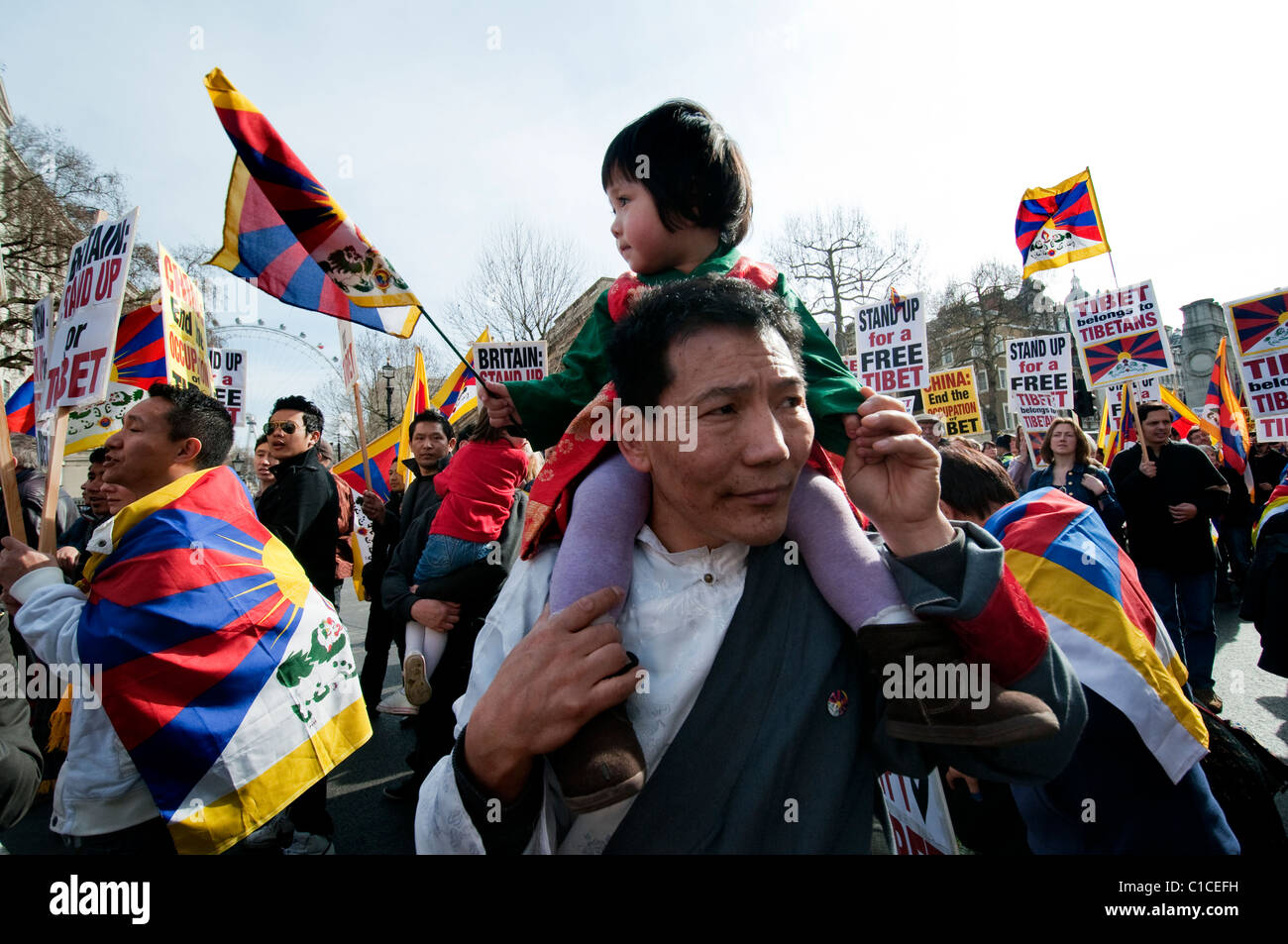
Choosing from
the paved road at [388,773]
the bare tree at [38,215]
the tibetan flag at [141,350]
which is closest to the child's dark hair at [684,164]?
the paved road at [388,773]

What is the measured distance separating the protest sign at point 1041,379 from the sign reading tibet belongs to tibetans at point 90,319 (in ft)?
31.4

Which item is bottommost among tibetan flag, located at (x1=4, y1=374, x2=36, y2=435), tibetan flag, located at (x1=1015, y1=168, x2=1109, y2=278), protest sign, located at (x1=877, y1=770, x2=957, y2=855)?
protest sign, located at (x1=877, y1=770, x2=957, y2=855)

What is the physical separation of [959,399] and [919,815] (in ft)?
34.2

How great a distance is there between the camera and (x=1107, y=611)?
2.04 meters

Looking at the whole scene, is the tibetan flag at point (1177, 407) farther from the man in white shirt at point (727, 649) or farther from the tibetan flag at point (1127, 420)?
the man in white shirt at point (727, 649)

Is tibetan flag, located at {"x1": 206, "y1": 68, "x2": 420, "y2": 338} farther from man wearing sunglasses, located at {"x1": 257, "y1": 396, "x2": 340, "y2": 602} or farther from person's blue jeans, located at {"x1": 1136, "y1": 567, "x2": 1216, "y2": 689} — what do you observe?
person's blue jeans, located at {"x1": 1136, "y1": 567, "x2": 1216, "y2": 689}

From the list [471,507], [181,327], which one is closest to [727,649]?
[471,507]

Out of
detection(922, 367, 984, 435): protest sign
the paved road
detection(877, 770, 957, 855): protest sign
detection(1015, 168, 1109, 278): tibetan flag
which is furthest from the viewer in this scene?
detection(922, 367, 984, 435): protest sign

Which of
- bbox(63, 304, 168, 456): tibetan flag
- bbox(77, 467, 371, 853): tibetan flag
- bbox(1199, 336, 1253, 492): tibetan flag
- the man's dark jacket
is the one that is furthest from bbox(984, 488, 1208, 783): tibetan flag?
bbox(1199, 336, 1253, 492): tibetan flag

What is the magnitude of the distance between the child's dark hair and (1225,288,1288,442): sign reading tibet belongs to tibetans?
251 inches

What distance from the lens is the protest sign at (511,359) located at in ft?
23.7

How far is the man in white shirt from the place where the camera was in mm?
1246

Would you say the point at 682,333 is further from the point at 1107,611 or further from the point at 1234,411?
the point at 1234,411

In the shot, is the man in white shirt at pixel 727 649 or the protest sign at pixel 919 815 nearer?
the man in white shirt at pixel 727 649
